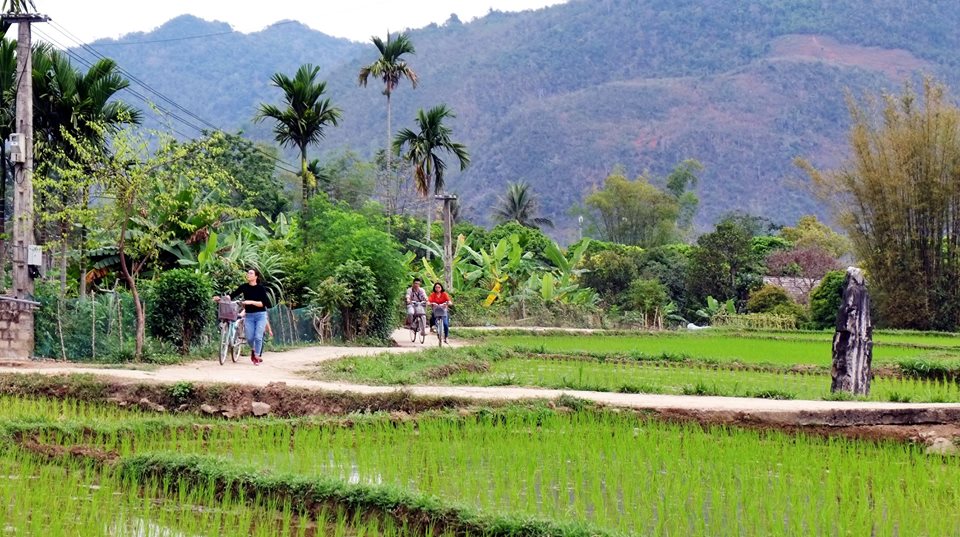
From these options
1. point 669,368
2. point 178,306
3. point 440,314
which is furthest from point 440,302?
point 178,306

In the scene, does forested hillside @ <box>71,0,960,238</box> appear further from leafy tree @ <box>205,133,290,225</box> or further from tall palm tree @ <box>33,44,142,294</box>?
tall palm tree @ <box>33,44,142,294</box>

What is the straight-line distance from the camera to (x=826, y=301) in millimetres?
39188

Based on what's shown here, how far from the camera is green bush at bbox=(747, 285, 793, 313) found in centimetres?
4262

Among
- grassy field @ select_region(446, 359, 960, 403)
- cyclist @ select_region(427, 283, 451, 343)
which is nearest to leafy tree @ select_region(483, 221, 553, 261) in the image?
cyclist @ select_region(427, 283, 451, 343)

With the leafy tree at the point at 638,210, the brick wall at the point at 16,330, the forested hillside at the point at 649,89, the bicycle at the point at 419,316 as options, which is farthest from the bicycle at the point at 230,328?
the forested hillside at the point at 649,89

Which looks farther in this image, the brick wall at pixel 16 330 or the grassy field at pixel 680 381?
the brick wall at pixel 16 330

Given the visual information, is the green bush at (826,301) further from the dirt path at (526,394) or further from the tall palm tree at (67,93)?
the dirt path at (526,394)

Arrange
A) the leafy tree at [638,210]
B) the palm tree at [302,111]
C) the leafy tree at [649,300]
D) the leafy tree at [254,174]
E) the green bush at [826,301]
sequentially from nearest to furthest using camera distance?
the palm tree at [302,111], the green bush at [826,301], the leafy tree at [649,300], the leafy tree at [254,174], the leafy tree at [638,210]

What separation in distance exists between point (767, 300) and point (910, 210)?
7.35 m

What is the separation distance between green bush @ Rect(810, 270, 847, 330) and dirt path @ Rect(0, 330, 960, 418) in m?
25.7

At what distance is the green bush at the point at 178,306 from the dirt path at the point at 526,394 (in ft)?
3.83

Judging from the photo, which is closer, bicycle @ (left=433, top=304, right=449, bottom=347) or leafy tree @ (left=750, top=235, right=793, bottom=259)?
bicycle @ (left=433, top=304, right=449, bottom=347)

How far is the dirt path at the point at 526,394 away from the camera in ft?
40.7

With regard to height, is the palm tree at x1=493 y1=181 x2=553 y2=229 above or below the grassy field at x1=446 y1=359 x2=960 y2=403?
above
